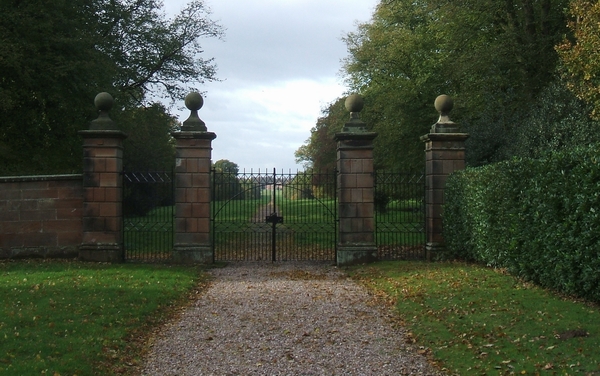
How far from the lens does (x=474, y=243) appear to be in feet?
41.6

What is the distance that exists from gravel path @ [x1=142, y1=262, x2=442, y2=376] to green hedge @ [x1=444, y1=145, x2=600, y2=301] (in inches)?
99.7

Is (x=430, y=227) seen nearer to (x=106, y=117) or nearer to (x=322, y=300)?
(x=322, y=300)

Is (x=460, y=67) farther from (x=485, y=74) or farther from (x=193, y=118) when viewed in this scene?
(x=193, y=118)

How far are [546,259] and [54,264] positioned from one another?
9237 mm

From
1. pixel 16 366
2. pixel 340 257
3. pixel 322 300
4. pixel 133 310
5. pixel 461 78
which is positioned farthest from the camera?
pixel 461 78

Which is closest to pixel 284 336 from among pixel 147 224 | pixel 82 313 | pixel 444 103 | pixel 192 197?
pixel 82 313

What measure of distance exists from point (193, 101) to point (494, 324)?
8.48 m

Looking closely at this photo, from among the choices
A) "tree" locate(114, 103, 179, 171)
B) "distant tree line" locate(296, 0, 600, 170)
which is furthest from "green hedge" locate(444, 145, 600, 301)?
"tree" locate(114, 103, 179, 171)

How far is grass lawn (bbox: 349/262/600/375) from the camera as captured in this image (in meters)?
6.33

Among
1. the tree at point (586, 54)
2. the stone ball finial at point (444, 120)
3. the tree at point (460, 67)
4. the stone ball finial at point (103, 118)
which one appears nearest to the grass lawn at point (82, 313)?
the stone ball finial at point (103, 118)

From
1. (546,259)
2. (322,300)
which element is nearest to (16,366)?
(322,300)

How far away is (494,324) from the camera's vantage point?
7.81m

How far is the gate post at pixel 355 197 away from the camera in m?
13.9

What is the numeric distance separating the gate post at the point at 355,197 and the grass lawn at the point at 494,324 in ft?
7.50
